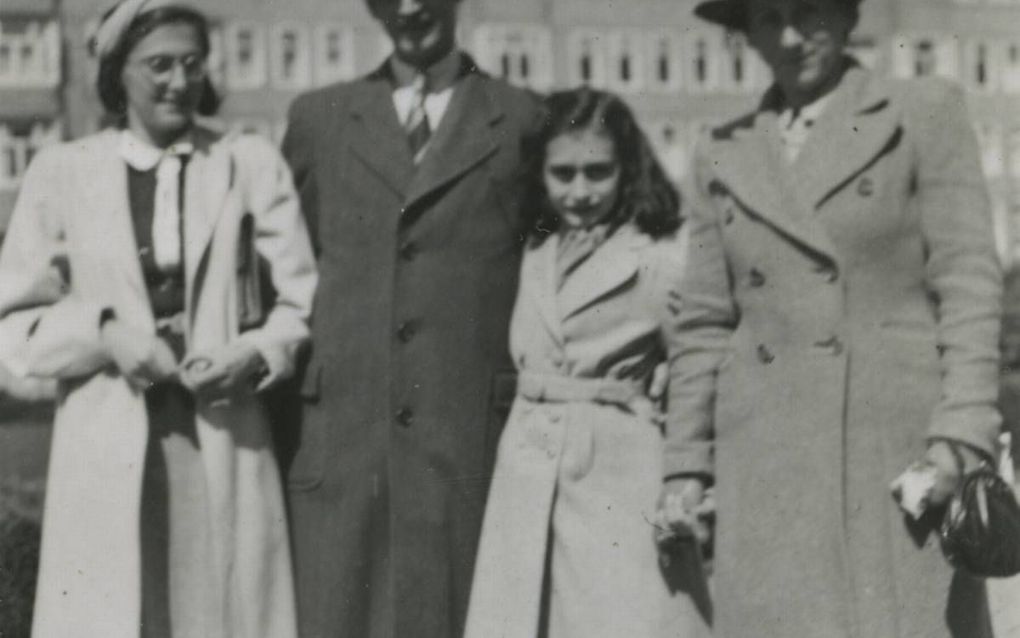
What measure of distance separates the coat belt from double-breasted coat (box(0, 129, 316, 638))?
80 cm

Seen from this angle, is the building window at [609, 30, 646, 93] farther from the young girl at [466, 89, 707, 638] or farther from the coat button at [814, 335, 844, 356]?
the coat button at [814, 335, 844, 356]

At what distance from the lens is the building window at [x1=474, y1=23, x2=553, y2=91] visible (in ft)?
47.8

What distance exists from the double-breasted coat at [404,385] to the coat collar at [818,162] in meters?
1.05

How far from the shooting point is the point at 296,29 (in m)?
19.1

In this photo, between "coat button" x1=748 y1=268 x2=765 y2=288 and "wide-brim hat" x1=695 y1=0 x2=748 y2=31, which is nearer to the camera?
"coat button" x1=748 y1=268 x2=765 y2=288

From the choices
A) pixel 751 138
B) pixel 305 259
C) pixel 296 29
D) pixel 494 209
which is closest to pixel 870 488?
pixel 751 138

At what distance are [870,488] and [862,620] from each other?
332 mm

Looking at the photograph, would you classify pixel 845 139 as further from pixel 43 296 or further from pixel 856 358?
pixel 43 296

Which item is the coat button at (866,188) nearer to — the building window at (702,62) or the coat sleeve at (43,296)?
the coat sleeve at (43,296)

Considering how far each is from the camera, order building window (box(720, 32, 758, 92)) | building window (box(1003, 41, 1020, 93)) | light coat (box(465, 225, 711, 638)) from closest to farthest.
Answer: light coat (box(465, 225, 711, 638)), building window (box(1003, 41, 1020, 93)), building window (box(720, 32, 758, 92))

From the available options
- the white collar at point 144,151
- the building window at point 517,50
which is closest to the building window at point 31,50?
the building window at point 517,50

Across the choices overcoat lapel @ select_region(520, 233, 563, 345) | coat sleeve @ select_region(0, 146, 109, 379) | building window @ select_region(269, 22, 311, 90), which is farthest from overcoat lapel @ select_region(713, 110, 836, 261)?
building window @ select_region(269, 22, 311, 90)

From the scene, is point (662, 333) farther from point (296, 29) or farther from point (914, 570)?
point (296, 29)

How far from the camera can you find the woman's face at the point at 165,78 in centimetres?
468
